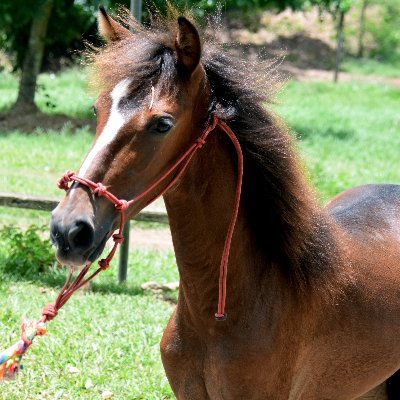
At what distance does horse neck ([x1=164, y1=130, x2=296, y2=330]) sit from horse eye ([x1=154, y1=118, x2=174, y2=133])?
0.23 m

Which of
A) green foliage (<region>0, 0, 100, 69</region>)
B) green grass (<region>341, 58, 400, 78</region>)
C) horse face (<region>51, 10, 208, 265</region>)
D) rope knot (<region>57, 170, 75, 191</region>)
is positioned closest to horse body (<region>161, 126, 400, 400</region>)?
horse face (<region>51, 10, 208, 265</region>)

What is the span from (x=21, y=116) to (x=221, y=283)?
37.5ft

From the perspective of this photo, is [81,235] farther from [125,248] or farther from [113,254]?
[125,248]

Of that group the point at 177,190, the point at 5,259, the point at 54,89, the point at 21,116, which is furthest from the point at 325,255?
the point at 54,89

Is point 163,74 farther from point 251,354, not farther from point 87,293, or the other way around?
point 87,293

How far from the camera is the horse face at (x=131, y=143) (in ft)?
6.91

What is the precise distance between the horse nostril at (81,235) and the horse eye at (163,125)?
0.38 metres

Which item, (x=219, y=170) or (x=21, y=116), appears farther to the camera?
(x=21, y=116)

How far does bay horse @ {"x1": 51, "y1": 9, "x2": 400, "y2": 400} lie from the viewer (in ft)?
7.59

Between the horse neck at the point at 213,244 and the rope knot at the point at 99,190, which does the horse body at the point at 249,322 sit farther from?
the rope knot at the point at 99,190

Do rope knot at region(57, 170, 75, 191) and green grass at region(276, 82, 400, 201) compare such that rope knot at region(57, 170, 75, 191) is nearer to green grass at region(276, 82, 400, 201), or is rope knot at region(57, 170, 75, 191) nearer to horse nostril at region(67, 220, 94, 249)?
horse nostril at region(67, 220, 94, 249)

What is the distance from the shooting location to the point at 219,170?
255 centimetres

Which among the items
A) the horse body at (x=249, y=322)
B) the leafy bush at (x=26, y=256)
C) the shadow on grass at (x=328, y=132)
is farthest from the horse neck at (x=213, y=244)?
the shadow on grass at (x=328, y=132)

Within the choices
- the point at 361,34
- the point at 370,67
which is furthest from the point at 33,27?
the point at 361,34
